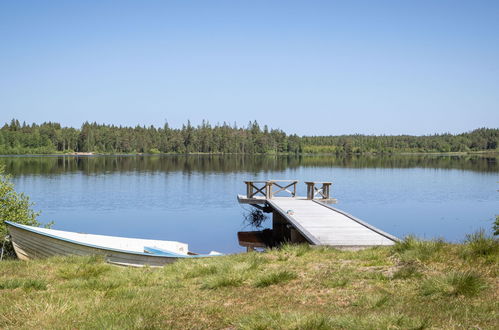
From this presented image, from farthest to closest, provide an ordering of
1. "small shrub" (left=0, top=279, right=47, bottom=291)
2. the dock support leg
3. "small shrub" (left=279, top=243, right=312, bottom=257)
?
1. the dock support leg
2. "small shrub" (left=279, top=243, right=312, bottom=257)
3. "small shrub" (left=0, top=279, right=47, bottom=291)

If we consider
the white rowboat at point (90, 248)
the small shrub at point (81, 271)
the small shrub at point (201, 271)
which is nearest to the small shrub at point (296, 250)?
the small shrub at point (201, 271)

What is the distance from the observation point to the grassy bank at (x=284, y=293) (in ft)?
16.7

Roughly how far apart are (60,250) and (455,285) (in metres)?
10.5

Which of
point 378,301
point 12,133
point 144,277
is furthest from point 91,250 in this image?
point 12,133

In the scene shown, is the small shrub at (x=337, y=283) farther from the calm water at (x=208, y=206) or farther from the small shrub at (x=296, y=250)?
the calm water at (x=208, y=206)

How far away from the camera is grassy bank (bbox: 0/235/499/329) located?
5082 millimetres

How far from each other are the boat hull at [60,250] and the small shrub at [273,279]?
507cm

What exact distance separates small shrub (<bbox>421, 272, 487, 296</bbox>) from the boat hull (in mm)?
7192

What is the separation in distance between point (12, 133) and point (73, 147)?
21.1 meters

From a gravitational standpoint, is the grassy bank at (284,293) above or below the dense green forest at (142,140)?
below

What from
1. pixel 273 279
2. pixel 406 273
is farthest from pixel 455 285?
pixel 273 279

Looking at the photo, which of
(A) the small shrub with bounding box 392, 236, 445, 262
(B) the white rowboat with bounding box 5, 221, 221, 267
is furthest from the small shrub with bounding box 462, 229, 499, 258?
(B) the white rowboat with bounding box 5, 221, 221, 267

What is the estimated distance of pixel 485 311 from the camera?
5.12 metres

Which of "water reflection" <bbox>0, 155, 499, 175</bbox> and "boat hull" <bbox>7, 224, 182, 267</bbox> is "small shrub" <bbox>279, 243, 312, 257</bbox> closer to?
"boat hull" <bbox>7, 224, 182, 267</bbox>
